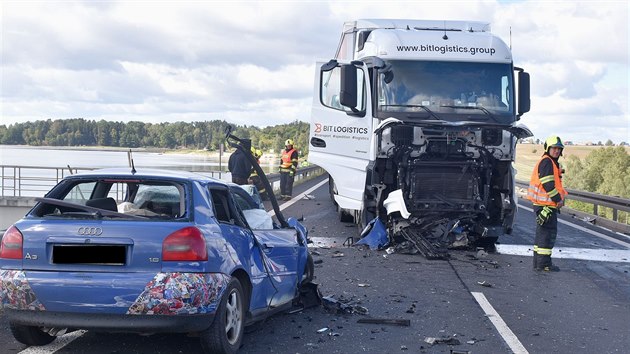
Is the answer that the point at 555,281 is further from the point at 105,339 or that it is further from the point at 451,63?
the point at 105,339

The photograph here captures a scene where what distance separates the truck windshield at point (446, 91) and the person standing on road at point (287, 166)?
10.7 metres

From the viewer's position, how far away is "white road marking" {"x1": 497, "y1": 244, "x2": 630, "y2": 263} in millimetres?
11484

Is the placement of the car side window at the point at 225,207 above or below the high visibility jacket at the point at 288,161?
below

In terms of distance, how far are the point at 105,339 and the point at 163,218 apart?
1.31 metres

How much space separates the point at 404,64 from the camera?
11.7 m

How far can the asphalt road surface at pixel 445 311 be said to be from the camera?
226 inches

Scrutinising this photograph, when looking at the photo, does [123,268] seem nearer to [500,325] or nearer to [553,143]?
[500,325]

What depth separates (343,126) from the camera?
12195mm

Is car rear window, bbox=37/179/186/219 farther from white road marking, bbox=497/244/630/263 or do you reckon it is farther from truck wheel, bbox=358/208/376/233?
white road marking, bbox=497/244/630/263

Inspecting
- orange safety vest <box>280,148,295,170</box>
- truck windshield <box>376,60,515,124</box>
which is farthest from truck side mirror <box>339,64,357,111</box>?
orange safety vest <box>280,148,295,170</box>

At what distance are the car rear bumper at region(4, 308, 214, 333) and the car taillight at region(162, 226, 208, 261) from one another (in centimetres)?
39

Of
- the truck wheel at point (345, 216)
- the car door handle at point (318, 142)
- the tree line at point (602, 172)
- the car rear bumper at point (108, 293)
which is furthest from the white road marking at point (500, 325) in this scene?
the tree line at point (602, 172)

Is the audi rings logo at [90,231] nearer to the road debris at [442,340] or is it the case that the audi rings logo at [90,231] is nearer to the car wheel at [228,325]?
the car wheel at [228,325]

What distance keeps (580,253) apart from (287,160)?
11.6 metres
